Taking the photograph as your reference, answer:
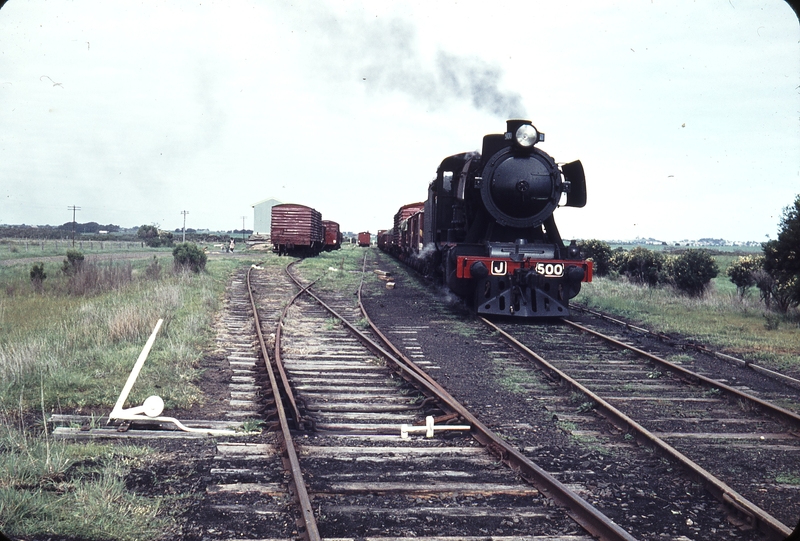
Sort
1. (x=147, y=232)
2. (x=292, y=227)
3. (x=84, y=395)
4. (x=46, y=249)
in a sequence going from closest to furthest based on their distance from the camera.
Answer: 1. (x=84, y=395)
2. (x=292, y=227)
3. (x=46, y=249)
4. (x=147, y=232)

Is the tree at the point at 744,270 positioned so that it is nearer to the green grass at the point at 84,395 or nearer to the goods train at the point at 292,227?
the green grass at the point at 84,395

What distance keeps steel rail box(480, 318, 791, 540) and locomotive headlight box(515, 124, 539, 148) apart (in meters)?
5.33

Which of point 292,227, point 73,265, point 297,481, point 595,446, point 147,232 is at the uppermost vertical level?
point 147,232

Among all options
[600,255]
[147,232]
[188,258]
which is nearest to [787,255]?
[600,255]

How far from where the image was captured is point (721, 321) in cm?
1229

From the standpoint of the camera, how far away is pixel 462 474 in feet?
13.3

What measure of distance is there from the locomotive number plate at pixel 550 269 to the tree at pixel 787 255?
4817 mm

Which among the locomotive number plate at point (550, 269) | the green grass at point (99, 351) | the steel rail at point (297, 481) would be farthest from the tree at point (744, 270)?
the steel rail at point (297, 481)

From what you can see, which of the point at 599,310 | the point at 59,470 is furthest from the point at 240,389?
the point at 599,310

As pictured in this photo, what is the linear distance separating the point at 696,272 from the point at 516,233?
9.72m

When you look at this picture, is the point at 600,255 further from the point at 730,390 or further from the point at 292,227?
the point at 730,390

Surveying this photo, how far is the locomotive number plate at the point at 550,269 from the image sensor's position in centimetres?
1084

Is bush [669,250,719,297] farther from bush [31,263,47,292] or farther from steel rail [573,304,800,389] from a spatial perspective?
bush [31,263,47,292]

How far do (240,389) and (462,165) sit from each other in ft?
25.6
